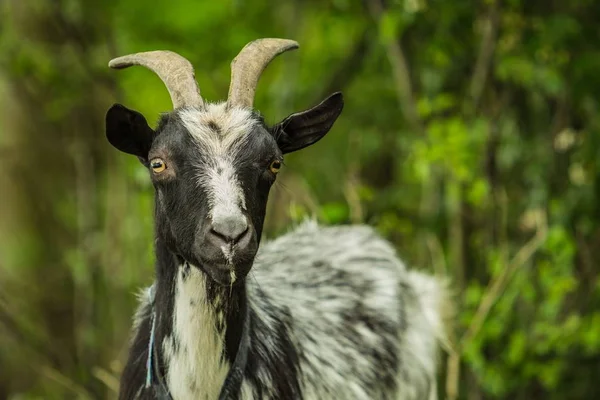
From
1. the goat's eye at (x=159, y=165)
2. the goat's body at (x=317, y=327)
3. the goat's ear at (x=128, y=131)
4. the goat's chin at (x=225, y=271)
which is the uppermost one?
the goat's ear at (x=128, y=131)

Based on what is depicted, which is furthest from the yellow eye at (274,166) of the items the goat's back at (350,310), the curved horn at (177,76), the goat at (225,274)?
the goat's back at (350,310)

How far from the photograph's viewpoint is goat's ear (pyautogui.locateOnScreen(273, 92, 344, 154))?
16.2 ft

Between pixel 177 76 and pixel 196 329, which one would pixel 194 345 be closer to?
pixel 196 329

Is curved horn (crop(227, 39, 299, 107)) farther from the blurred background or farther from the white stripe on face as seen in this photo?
the blurred background

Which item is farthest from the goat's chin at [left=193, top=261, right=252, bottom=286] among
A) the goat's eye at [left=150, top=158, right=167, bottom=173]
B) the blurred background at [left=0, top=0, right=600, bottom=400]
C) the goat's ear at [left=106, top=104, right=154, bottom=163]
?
the blurred background at [left=0, top=0, right=600, bottom=400]

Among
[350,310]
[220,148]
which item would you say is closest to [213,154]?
[220,148]

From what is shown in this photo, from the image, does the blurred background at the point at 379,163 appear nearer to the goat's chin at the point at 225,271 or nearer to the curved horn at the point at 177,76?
the curved horn at the point at 177,76

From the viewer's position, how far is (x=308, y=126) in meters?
4.97

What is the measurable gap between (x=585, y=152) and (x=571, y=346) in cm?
171

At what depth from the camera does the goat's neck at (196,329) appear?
456 centimetres

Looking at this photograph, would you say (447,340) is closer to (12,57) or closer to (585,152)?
(585,152)

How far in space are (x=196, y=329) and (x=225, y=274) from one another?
0.54 m

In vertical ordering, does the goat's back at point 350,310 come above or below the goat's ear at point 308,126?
below

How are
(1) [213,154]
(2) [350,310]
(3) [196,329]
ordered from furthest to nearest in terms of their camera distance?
(2) [350,310] < (3) [196,329] < (1) [213,154]
